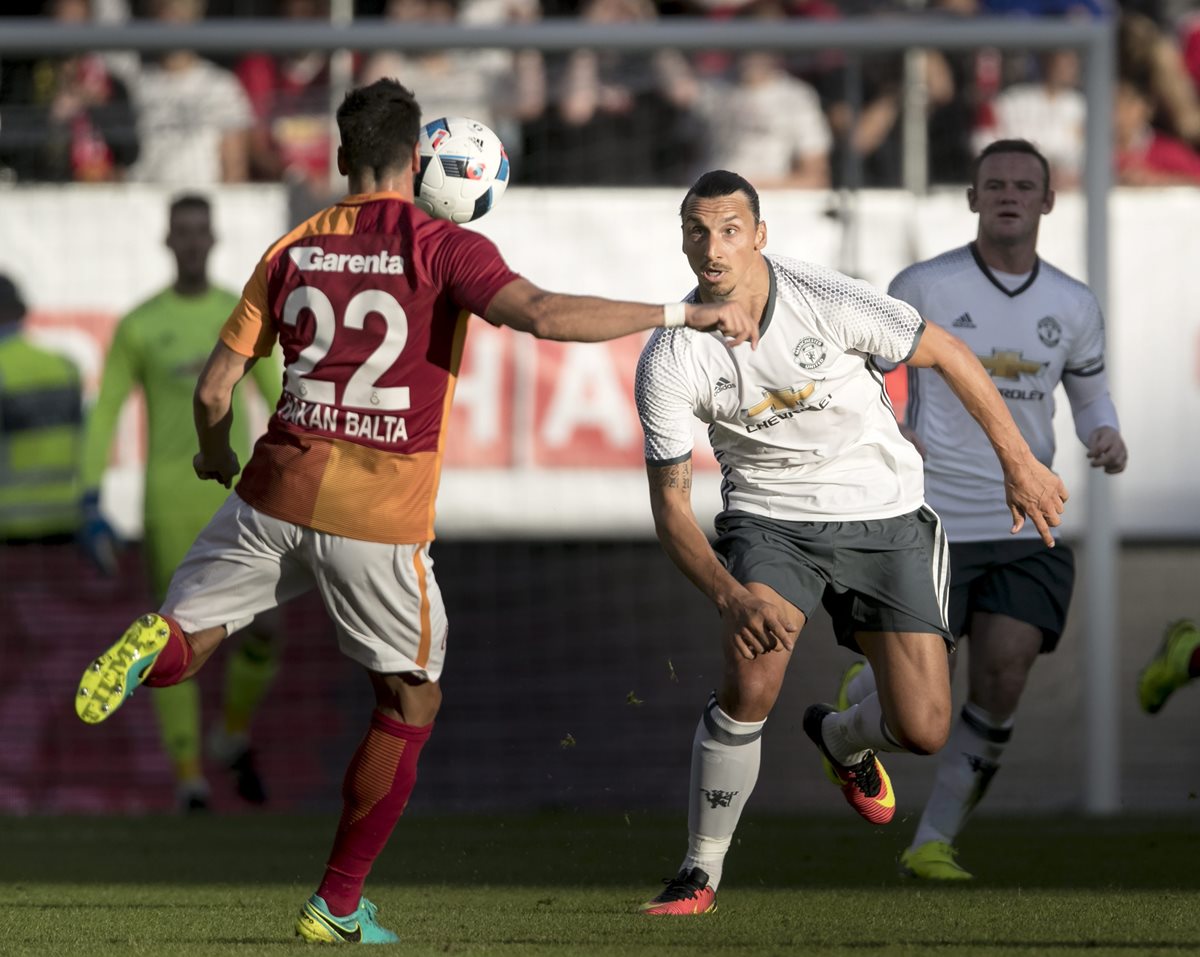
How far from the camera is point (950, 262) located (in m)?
7.26

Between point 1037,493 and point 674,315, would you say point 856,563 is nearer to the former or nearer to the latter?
point 1037,493

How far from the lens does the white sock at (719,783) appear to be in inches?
236

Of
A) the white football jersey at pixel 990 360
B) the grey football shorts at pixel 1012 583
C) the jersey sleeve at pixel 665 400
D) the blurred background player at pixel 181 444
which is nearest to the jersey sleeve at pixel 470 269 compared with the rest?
the jersey sleeve at pixel 665 400

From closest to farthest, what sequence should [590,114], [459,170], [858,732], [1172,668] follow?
[459,170]
[858,732]
[1172,668]
[590,114]

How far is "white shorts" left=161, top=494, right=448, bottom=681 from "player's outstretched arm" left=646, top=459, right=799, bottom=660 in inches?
27.8

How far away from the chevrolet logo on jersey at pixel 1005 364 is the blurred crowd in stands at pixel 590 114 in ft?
10.00

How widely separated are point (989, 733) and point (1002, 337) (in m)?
1.39

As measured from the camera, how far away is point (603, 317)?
16.1 ft

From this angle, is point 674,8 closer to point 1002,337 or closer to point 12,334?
point 12,334

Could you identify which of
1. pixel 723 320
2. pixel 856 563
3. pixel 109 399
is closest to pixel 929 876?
pixel 856 563

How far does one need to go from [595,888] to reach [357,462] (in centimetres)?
215

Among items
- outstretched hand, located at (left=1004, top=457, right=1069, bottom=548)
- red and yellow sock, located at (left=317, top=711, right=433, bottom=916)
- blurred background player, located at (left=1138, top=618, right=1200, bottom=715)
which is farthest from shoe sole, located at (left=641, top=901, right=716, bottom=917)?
blurred background player, located at (left=1138, top=618, right=1200, bottom=715)

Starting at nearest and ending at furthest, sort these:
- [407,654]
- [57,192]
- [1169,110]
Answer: [407,654]
[57,192]
[1169,110]

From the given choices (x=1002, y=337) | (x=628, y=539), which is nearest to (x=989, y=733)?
(x=1002, y=337)
